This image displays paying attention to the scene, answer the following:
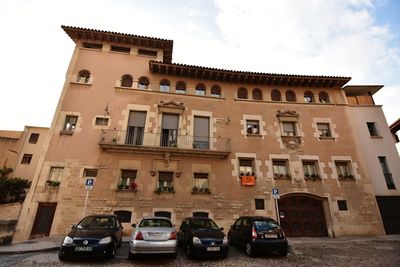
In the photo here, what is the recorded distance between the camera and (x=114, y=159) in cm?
1327

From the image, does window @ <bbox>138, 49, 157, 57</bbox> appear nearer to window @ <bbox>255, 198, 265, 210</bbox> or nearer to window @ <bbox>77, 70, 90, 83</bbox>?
window @ <bbox>77, 70, 90, 83</bbox>

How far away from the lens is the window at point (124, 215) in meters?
12.2

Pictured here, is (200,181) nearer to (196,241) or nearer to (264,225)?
(264,225)

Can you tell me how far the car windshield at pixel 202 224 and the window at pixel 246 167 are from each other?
6.06 m

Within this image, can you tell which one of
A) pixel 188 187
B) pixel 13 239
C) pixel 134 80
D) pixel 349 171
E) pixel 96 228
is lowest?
pixel 13 239

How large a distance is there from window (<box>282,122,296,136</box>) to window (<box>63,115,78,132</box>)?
15.9 meters

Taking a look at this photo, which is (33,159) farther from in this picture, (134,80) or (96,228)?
(96,228)

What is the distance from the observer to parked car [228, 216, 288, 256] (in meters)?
7.61

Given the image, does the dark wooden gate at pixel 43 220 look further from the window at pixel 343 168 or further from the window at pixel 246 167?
the window at pixel 343 168

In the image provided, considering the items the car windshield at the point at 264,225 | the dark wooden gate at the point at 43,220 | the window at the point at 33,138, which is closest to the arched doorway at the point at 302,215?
the car windshield at the point at 264,225

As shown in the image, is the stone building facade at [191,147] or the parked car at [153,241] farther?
the stone building facade at [191,147]

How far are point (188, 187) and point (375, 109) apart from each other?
1717cm

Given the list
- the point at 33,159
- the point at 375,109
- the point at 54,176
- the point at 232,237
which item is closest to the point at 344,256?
the point at 232,237

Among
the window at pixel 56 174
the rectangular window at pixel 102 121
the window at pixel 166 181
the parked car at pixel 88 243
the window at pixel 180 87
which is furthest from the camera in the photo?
the window at pixel 180 87
